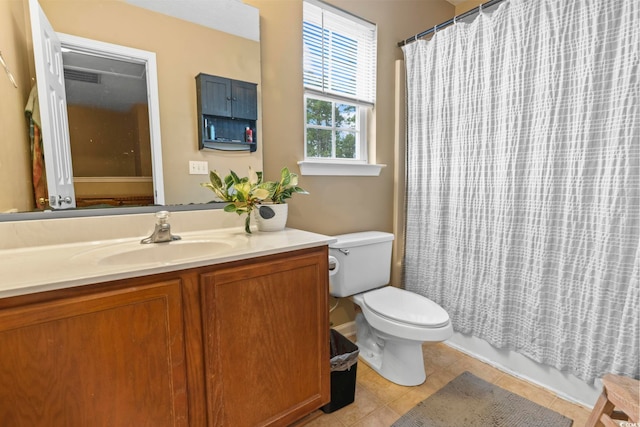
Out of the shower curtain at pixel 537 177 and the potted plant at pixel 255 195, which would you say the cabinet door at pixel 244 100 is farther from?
the shower curtain at pixel 537 177

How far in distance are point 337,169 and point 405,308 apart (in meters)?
0.92

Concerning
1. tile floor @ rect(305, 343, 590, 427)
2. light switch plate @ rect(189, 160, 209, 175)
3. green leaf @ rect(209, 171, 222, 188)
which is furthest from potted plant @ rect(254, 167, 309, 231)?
tile floor @ rect(305, 343, 590, 427)

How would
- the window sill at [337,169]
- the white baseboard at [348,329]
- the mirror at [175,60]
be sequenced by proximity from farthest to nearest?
the white baseboard at [348,329]
the window sill at [337,169]
the mirror at [175,60]

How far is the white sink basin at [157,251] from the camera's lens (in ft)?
3.47

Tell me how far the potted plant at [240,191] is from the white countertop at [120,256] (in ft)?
0.42

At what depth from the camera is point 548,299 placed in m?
1.52

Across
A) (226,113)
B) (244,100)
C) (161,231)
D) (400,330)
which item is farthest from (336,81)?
(400,330)

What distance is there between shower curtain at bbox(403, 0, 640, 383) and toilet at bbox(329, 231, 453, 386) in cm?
42

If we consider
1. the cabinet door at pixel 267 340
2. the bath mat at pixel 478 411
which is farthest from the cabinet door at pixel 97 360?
the bath mat at pixel 478 411

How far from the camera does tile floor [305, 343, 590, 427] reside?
54.6 inches

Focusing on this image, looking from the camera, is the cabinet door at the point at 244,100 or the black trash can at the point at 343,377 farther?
the cabinet door at the point at 244,100

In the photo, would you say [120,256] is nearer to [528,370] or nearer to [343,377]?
[343,377]

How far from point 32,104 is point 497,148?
2.15 meters

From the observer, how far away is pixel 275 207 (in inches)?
57.1
